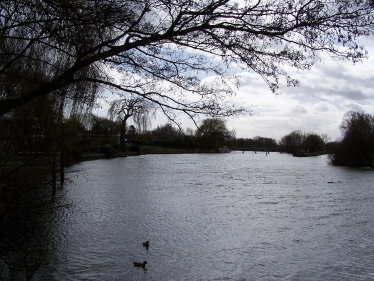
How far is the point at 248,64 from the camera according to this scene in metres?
4.03

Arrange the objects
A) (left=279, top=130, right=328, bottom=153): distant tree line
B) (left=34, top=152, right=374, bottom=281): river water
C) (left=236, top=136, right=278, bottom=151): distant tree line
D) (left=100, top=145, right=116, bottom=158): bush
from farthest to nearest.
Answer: (left=236, top=136, right=278, bottom=151): distant tree line
(left=279, top=130, right=328, bottom=153): distant tree line
(left=100, top=145, right=116, bottom=158): bush
(left=34, top=152, right=374, bottom=281): river water

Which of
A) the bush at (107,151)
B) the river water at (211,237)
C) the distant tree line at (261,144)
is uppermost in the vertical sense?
the distant tree line at (261,144)

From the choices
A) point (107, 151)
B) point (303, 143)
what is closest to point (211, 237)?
point (107, 151)

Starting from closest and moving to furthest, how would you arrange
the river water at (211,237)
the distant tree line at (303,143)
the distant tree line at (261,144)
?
the river water at (211,237) < the distant tree line at (303,143) < the distant tree line at (261,144)

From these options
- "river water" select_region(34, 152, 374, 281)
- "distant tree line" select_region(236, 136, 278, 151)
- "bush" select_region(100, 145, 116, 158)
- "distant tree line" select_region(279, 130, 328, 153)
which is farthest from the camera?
"distant tree line" select_region(236, 136, 278, 151)

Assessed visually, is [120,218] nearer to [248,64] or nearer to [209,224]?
[209,224]

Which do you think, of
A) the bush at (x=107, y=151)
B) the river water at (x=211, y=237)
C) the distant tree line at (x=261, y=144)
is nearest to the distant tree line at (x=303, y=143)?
the distant tree line at (x=261, y=144)

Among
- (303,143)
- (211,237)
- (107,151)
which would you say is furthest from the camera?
(303,143)

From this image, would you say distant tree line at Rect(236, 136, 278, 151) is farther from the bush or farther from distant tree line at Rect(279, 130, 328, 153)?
the bush

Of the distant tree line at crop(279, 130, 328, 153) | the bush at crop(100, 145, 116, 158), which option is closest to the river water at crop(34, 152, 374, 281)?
the bush at crop(100, 145, 116, 158)

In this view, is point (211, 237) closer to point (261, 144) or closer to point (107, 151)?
point (107, 151)

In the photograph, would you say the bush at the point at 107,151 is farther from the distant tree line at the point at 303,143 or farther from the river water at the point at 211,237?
the distant tree line at the point at 303,143

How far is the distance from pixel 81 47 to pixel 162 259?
437cm

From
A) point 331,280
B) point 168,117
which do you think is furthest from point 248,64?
point 331,280
